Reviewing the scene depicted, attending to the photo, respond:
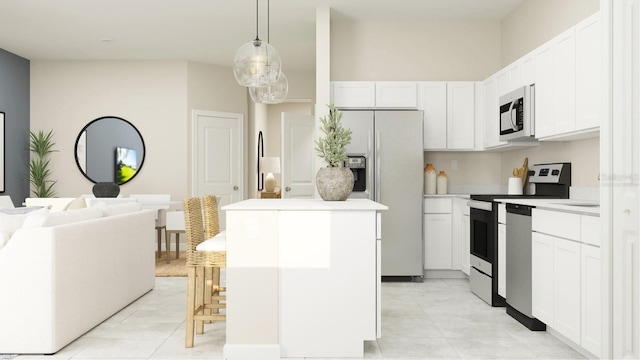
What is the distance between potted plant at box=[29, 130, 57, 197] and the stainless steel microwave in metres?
6.14

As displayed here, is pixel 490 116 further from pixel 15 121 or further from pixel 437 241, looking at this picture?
pixel 15 121

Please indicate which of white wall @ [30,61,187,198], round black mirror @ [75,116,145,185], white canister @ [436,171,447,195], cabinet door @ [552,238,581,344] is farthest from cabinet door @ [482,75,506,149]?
round black mirror @ [75,116,145,185]

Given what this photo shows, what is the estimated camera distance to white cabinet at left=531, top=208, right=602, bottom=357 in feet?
9.57

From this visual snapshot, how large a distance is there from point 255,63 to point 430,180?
2.88 meters

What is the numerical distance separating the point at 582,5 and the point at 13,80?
6930 millimetres

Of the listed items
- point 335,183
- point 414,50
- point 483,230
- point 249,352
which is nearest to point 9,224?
point 249,352

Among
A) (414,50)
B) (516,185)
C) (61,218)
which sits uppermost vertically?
(414,50)

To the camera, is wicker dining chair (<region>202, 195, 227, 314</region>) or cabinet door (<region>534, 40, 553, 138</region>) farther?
cabinet door (<region>534, 40, 553, 138</region>)

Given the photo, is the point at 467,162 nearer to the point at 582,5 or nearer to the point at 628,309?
the point at 582,5

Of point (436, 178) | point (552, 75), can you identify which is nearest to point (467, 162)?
point (436, 178)

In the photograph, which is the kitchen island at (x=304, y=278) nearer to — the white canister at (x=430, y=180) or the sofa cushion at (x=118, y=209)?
the sofa cushion at (x=118, y=209)

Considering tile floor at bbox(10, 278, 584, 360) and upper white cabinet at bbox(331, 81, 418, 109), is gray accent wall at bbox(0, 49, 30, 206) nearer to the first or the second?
tile floor at bbox(10, 278, 584, 360)

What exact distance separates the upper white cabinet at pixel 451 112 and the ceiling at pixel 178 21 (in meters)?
0.80

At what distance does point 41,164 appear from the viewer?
7.62m
